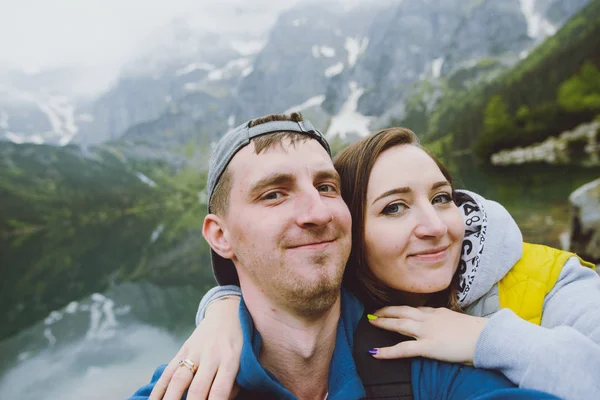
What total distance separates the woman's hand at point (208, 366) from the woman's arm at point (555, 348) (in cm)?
145

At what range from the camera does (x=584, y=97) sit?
194ft

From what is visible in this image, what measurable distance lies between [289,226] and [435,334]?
1.14 metres

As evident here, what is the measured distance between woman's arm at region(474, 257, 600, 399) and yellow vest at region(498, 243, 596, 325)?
96 millimetres

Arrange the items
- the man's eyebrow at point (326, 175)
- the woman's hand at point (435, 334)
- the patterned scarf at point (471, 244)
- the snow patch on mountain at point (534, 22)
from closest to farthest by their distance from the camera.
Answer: the woman's hand at point (435, 334)
the man's eyebrow at point (326, 175)
the patterned scarf at point (471, 244)
the snow patch on mountain at point (534, 22)

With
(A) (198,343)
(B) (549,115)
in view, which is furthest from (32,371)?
(B) (549,115)

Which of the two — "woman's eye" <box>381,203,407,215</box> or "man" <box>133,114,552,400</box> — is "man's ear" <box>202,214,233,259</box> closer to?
"man" <box>133,114,552,400</box>

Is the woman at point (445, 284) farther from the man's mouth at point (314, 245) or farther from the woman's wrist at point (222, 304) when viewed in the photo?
the man's mouth at point (314, 245)

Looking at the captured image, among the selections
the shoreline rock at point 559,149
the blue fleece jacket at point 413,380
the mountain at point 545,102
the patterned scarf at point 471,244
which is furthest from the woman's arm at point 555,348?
the mountain at point 545,102

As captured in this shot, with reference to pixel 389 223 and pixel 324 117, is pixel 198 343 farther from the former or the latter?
pixel 324 117

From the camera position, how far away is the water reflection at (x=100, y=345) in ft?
50.1

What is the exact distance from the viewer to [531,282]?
256 cm

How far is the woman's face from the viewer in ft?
8.76

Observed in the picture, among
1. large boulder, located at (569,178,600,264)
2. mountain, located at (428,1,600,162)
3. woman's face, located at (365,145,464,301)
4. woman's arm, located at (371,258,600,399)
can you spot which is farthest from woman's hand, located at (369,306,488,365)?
mountain, located at (428,1,600,162)

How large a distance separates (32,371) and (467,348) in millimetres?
21916
